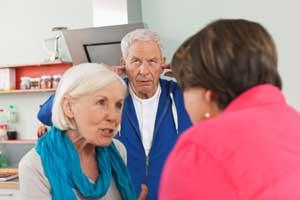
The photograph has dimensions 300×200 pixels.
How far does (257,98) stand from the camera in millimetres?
760

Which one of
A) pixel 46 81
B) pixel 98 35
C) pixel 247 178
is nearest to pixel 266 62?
pixel 247 178

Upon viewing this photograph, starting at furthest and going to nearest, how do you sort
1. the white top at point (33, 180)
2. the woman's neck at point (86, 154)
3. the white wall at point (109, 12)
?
the white wall at point (109, 12) → the woman's neck at point (86, 154) → the white top at point (33, 180)

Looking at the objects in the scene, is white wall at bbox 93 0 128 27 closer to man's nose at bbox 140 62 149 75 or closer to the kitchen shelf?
the kitchen shelf

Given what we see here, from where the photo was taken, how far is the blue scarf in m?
1.16

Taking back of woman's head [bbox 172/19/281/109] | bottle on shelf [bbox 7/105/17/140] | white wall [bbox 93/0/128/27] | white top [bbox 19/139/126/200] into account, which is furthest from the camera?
bottle on shelf [bbox 7/105/17/140]

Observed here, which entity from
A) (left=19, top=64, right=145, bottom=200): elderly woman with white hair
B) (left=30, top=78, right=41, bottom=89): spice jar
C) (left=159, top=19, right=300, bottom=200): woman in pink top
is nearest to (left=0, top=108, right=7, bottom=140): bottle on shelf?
(left=30, top=78, right=41, bottom=89): spice jar

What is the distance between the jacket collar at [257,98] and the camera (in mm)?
756

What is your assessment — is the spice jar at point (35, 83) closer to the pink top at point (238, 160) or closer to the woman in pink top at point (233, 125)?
the woman in pink top at point (233, 125)

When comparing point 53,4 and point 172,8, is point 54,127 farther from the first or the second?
point 53,4

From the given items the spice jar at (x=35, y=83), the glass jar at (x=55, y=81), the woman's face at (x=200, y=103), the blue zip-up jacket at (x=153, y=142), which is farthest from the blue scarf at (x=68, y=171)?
the spice jar at (x=35, y=83)

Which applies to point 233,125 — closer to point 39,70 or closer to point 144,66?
point 144,66

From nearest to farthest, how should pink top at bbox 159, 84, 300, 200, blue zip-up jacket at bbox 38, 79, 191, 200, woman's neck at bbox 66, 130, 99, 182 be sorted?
pink top at bbox 159, 84, 300, 200 → woman's neck at bbox 66, 130, 99, 182 → blue zip-up jacket at bbox 38, 79, 191, 200

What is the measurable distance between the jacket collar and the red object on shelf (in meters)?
2.79

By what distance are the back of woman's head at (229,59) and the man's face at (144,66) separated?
94 cm
